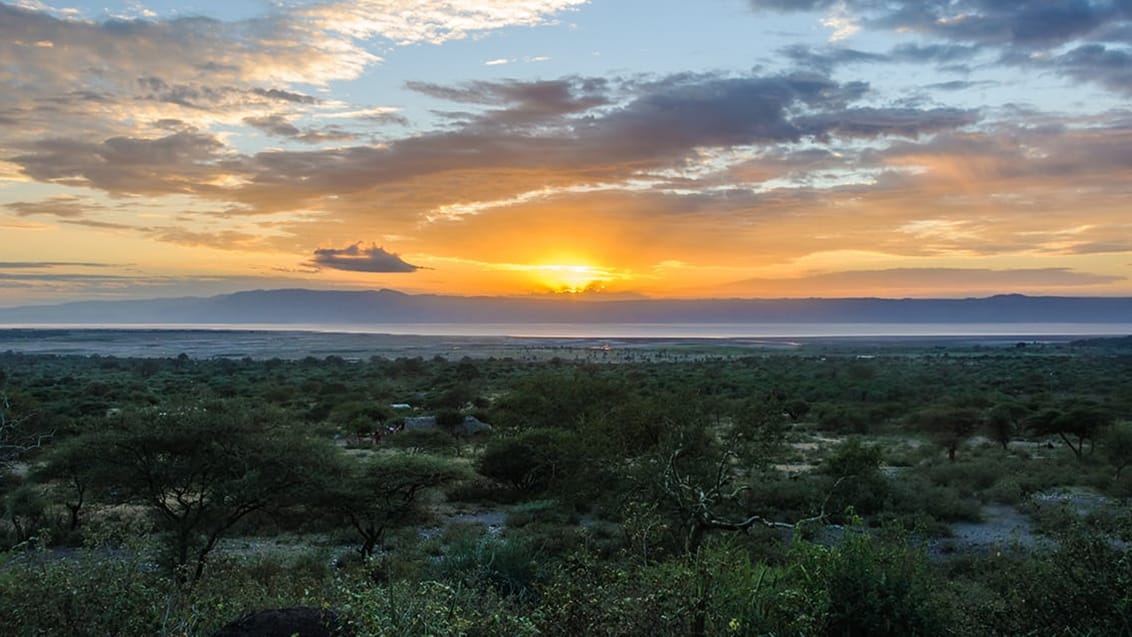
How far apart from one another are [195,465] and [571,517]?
10.4m

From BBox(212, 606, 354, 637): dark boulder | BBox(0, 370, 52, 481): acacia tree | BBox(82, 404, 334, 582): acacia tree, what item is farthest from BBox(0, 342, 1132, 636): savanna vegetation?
BBox(0, 370, 52, 481): acacia tree

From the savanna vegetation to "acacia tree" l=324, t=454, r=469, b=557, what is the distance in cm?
8

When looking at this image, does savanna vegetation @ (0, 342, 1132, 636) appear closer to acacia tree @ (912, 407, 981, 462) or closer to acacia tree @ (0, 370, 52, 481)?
acacia tree @ (912, 407, 981, 462)

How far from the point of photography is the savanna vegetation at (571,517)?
23.3 feet

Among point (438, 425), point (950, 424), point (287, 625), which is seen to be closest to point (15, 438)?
point (438, 425)

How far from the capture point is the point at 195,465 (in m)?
14.8

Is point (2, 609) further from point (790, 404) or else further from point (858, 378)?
point (858, 378)

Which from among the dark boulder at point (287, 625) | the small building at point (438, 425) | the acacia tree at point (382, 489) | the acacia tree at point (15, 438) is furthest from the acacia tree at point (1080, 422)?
the acacia tree at point (15, 438)

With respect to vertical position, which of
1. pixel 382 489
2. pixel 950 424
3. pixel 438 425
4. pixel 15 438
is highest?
pixel 382 489

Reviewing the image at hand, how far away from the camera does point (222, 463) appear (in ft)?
48.3

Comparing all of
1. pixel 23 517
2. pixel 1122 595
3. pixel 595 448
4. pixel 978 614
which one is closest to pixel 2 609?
pixel 978 614

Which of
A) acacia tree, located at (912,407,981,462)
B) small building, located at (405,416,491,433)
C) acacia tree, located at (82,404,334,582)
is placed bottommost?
small building, located at (405,416,491,433)

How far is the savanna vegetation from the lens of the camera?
23.3ft

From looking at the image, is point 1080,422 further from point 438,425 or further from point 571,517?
point 438,425
